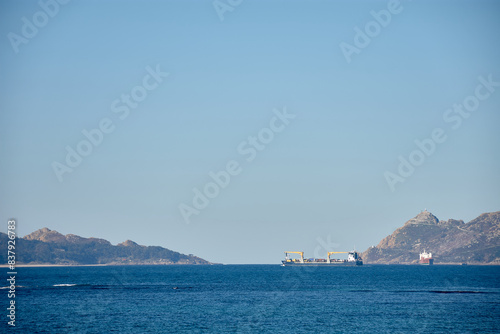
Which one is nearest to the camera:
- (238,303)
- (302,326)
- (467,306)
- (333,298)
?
(302,326)

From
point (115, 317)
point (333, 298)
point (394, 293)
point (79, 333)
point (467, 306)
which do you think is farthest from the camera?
point (394, 293)

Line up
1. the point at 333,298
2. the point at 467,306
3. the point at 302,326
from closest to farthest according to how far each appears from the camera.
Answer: the point at 302,326 → the point at 467,306 → the point at 333,298

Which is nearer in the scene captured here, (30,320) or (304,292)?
(30,320)

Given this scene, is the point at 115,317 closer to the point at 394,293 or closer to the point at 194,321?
the point at 194,321

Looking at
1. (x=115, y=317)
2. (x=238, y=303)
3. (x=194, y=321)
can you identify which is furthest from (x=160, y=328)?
(x=238, y=303)

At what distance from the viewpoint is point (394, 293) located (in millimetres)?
146625

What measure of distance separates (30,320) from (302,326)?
42.3m

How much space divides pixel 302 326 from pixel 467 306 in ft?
131

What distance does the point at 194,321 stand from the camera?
312 feet

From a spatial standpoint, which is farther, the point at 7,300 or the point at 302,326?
the point at 7,300

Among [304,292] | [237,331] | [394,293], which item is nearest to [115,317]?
[237,331]

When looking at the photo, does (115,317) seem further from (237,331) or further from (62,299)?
(62,299)

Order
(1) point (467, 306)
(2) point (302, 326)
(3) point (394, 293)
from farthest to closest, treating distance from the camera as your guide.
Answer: (3) point (394, 293)
(1) point (467, 306)
(2) point (302, 326)

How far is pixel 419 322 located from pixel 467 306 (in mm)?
24761
